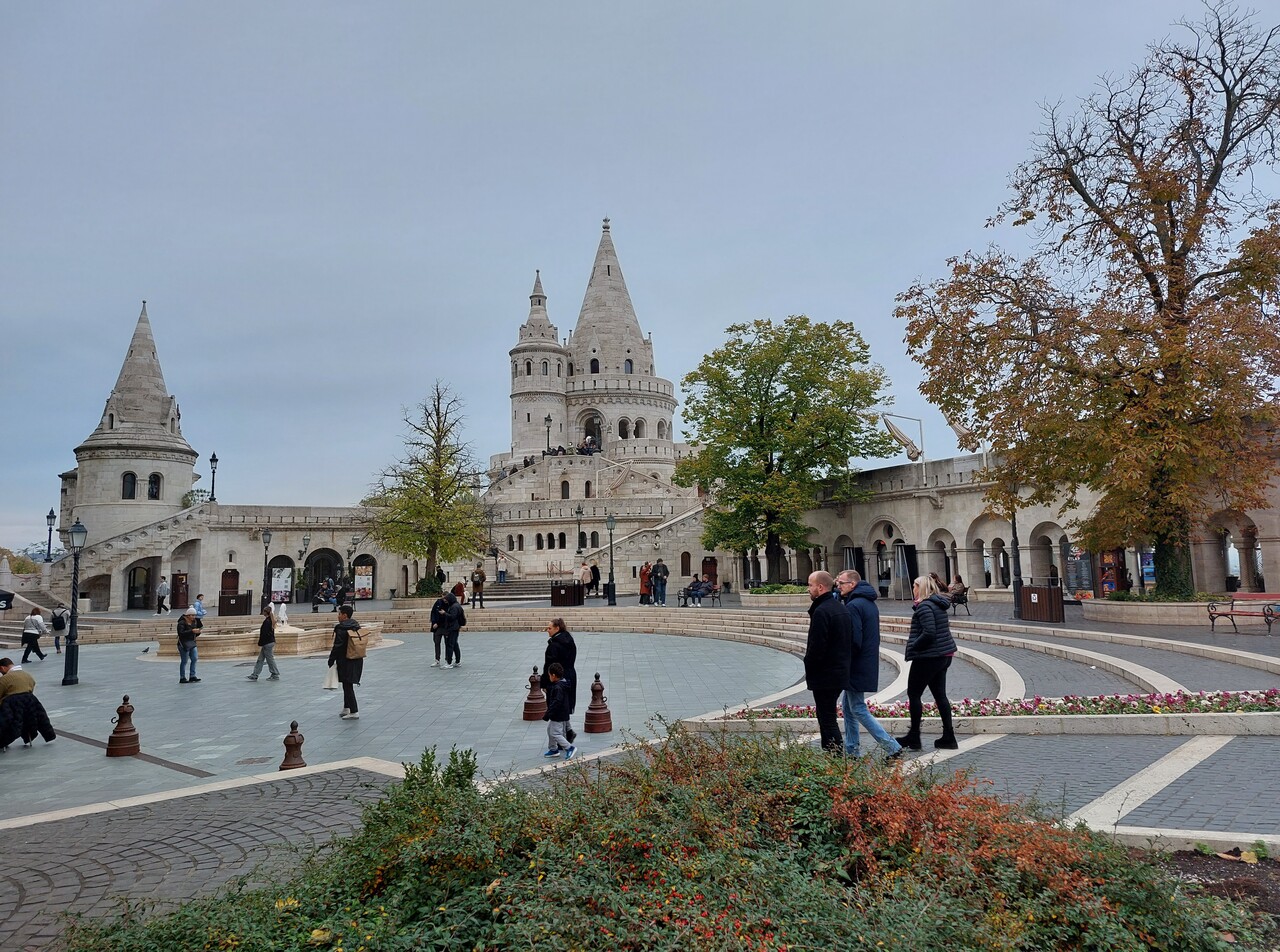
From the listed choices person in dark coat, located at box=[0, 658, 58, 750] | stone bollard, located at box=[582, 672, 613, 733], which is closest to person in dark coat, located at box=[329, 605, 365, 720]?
person in dark coat, located at box=[0, 658, 58, 750]

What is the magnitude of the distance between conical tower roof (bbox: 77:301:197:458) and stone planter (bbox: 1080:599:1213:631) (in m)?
49.6

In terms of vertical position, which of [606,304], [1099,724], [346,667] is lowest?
[1099,724]

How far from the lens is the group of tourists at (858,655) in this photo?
7.01 metres

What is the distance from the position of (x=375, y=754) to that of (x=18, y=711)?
488 centimetres

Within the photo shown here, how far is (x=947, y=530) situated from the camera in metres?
30.4

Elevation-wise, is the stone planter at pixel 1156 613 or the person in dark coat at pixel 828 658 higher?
the person in dark coat at pixel 828 658

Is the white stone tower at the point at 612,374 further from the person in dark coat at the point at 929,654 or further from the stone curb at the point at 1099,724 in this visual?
the person in dark coat at the point at 929,654

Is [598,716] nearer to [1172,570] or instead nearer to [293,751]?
[293,751]

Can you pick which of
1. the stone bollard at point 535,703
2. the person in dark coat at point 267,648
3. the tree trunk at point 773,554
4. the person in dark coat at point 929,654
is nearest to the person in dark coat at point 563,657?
the stone bollard at point 535,703

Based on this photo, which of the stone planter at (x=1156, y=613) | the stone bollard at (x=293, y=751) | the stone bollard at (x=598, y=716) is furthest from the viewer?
the stone planter at (x=1156, y=613)

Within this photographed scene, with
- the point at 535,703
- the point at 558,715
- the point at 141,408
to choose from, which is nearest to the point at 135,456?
the point at 141,408

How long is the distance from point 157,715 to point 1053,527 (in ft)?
87.2

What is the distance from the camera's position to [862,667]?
713cm

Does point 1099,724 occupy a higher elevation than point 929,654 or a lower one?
lower
